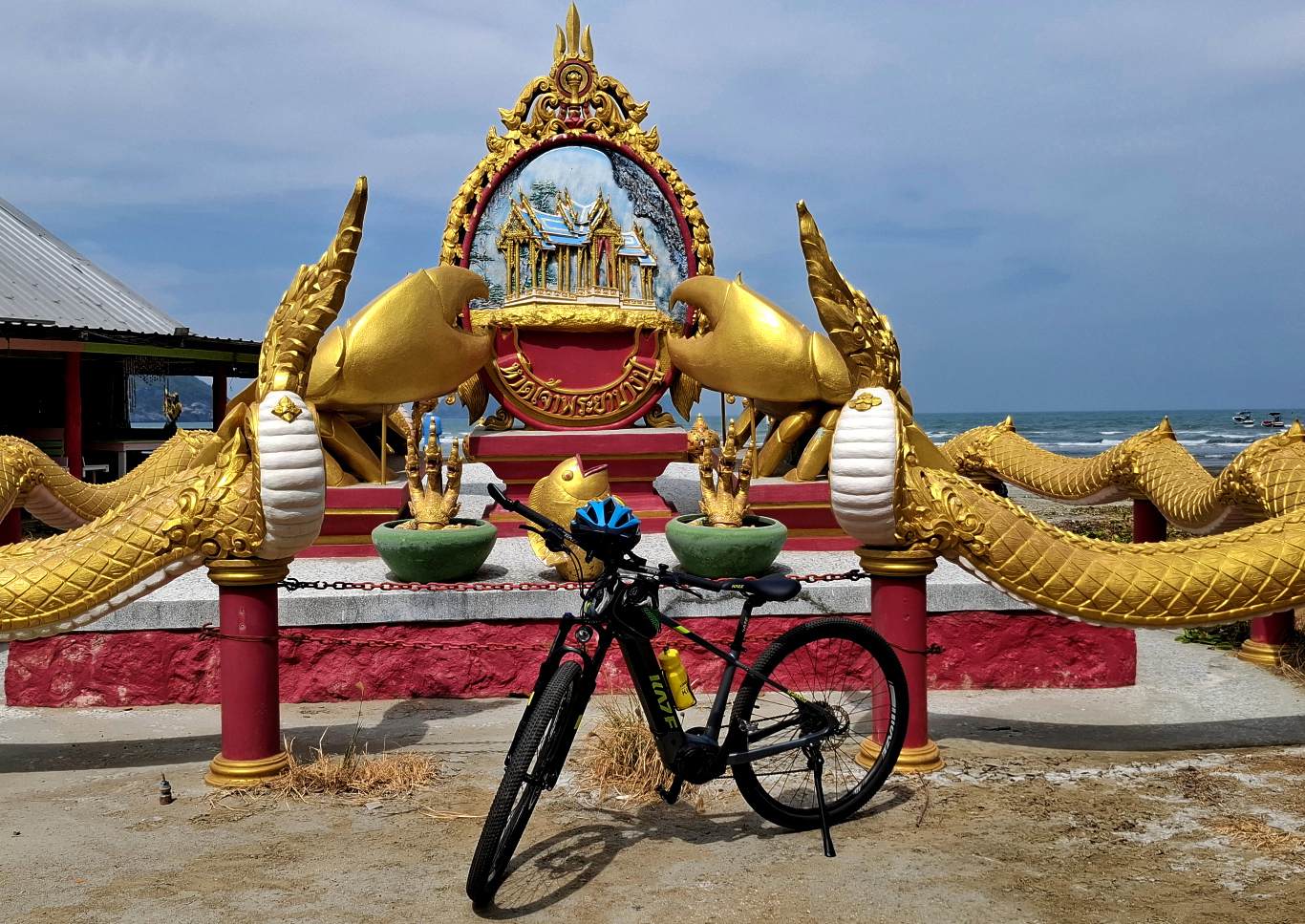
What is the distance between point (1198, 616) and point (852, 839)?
2.20 m

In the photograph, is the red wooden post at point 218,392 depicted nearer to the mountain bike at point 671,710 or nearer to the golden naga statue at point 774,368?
the golden naga statue at point 774,368

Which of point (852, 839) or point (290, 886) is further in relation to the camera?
point (852, 839)

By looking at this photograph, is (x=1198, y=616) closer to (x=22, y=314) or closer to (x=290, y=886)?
(x=290, y=886)

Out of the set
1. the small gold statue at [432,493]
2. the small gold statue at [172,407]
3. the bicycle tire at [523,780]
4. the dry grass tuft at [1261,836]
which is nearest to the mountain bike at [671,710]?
the bicycle tire at [523,780]

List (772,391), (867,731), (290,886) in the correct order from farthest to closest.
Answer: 1. (772,391)
2. (867,731)
3. (290,886)

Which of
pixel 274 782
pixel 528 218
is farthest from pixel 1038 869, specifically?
pixel 528 218

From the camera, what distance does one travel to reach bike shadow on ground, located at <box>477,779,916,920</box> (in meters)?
3.89

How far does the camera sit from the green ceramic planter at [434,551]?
22.5 ft

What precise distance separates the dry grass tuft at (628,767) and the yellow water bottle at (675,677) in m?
0.70

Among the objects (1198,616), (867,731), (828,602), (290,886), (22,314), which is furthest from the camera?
(22,314)

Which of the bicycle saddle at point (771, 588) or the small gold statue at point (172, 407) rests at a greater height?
the small gold statue at point (172, 407)

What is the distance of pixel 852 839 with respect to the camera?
4.39m

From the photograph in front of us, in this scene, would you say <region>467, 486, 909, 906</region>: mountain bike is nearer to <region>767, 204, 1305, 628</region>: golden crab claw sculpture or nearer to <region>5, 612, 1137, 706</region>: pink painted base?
<region>767, 204, 1305, 628</region>: golden crab claw sculpture

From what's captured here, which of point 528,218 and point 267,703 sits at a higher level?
point 528,218
